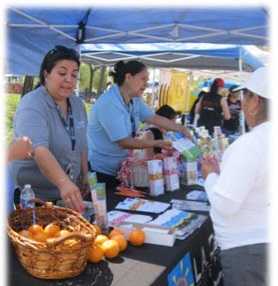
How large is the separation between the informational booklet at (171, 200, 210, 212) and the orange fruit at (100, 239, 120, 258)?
627 millimetres

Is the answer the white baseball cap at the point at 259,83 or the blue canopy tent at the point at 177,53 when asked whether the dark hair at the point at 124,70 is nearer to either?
the white baseball cap at the point at 259,83

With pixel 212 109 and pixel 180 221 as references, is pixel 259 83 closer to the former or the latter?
pixel 180 221

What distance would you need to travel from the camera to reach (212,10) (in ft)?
9.93

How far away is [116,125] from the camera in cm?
244

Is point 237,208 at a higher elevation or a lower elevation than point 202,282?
higher

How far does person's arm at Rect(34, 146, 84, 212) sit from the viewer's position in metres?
1.55

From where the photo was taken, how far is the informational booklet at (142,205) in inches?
75.8

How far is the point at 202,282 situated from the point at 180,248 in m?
0.40

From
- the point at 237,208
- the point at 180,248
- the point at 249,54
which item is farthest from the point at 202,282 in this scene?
the point at 249,54

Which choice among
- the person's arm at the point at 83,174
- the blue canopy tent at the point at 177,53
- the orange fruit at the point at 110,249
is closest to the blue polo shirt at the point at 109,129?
the person's arm at the point at 83,174

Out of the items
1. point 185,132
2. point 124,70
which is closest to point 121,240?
point 124,70

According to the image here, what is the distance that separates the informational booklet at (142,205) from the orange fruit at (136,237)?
0.35 m

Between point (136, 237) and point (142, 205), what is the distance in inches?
18.0

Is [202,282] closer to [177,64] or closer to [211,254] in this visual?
[211,254]
